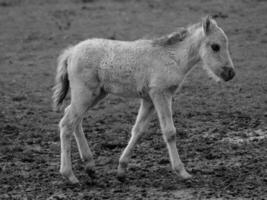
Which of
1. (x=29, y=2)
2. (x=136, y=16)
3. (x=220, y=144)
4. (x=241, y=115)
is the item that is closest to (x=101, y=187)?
(x=220, y=144)

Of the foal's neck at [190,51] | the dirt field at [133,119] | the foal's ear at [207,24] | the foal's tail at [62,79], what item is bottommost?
the dirt field at [133,119]

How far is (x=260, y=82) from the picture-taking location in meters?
14.7

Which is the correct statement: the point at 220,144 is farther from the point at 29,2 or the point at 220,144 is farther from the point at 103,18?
the point at 29,2

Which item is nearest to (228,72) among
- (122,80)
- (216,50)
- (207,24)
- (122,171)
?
(216,50)

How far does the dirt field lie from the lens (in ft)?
27.1

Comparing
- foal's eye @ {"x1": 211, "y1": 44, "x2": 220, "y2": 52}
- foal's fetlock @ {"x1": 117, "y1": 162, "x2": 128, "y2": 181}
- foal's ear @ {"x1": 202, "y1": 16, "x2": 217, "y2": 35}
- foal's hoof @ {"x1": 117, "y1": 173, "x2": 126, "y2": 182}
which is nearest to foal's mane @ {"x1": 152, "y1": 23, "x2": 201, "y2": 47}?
foal's ear @ {"x1": 202, "y1": 16, "x2": 217, "y2": 35}

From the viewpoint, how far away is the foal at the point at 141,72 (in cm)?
852

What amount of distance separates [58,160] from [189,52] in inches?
104

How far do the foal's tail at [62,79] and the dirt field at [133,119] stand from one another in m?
1.00

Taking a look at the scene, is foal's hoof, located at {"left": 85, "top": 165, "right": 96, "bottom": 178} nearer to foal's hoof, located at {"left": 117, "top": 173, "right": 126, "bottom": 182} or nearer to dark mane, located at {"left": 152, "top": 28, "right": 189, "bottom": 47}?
foal's hoof, located at {"left": 117, "top": 173, "right": 126, "bottom": 182}

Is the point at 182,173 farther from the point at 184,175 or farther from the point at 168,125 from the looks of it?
the point at 168,125

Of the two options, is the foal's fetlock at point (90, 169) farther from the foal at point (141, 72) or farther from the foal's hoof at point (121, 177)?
the foal's hoof at point (121, 177)

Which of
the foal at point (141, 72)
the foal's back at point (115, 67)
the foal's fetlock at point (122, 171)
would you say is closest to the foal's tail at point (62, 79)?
the foal at point (141, 72)

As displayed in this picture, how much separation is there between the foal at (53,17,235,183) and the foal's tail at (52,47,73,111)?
0.27 ft
